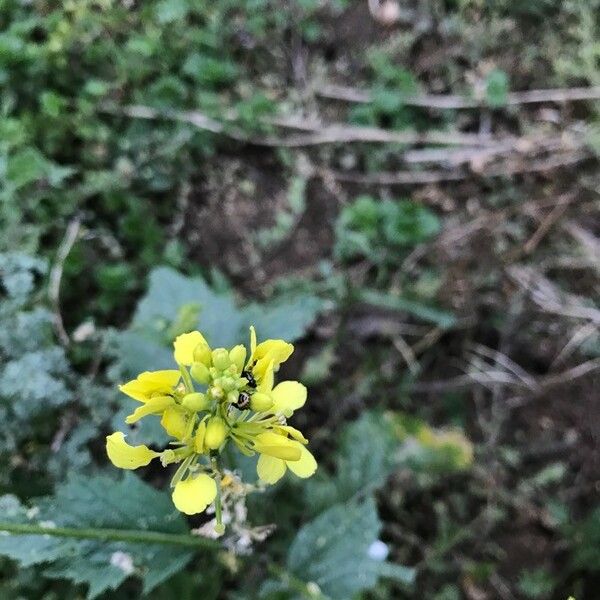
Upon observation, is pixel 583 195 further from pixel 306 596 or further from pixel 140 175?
pixel 306 596

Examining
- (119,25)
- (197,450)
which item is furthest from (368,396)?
(119,25)

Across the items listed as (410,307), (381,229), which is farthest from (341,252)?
(410,307)

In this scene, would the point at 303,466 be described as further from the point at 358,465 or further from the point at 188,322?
the point at 358,465

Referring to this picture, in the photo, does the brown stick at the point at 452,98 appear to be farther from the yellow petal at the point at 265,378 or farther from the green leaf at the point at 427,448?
the yellow petal at the point at 265,378

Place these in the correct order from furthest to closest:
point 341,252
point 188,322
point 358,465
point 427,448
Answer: point 341,252 → point 427,448 → point 358,465 → point 188,322

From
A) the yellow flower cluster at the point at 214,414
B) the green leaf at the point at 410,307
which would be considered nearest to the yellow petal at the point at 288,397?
the yellow flower cluster at the point at 214,414

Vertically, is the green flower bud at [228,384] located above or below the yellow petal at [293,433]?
above
